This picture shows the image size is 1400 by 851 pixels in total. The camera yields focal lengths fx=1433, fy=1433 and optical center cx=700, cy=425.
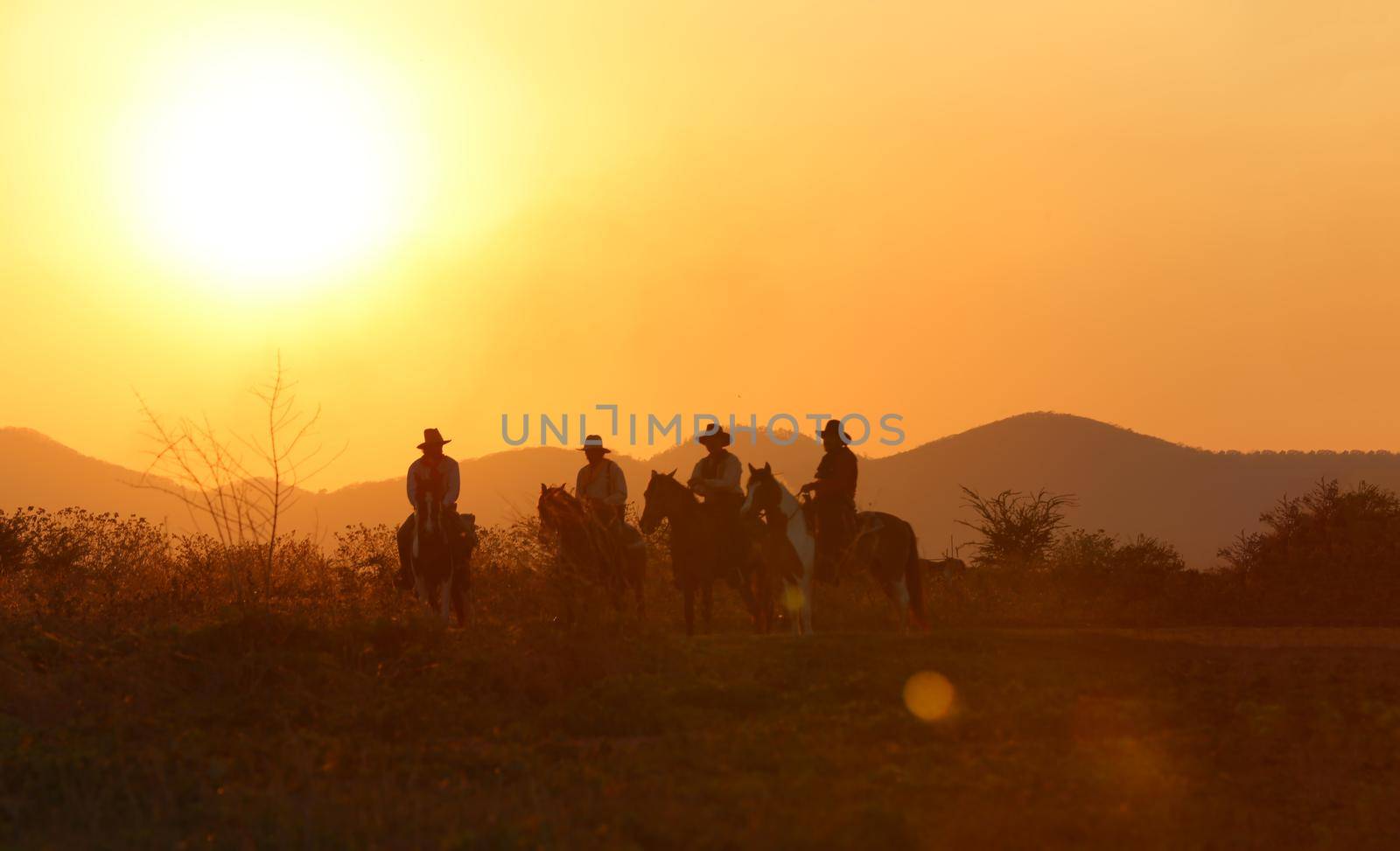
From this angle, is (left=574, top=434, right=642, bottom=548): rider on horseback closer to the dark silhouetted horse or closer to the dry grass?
the dark silhouetted horse

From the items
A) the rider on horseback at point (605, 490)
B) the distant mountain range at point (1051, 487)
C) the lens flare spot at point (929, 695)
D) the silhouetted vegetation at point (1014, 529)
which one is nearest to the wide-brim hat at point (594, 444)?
the rider on horseback at point (605, 490)

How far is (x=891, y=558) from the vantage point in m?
20.7

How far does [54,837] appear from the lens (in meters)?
8.73

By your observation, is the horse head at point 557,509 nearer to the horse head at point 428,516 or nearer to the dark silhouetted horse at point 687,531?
the dark silhouetted horse at point 687,531

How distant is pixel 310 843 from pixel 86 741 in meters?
3.87

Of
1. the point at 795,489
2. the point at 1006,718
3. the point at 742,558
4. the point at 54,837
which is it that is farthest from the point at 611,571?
the point at 54,837

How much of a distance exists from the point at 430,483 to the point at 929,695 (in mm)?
8494

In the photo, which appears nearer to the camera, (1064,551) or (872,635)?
(872,635)

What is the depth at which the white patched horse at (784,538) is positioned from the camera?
63.9 ft

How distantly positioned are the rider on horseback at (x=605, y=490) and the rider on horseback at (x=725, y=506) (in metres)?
1.05

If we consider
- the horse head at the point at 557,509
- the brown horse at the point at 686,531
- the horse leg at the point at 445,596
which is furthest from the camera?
the brown horse at the point at 686,531

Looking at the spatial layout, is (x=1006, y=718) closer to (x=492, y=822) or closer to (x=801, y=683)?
(x=801, y=683)

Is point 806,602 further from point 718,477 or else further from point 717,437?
point 717,437

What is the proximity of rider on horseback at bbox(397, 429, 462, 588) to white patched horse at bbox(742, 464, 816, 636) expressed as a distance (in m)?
3.99
